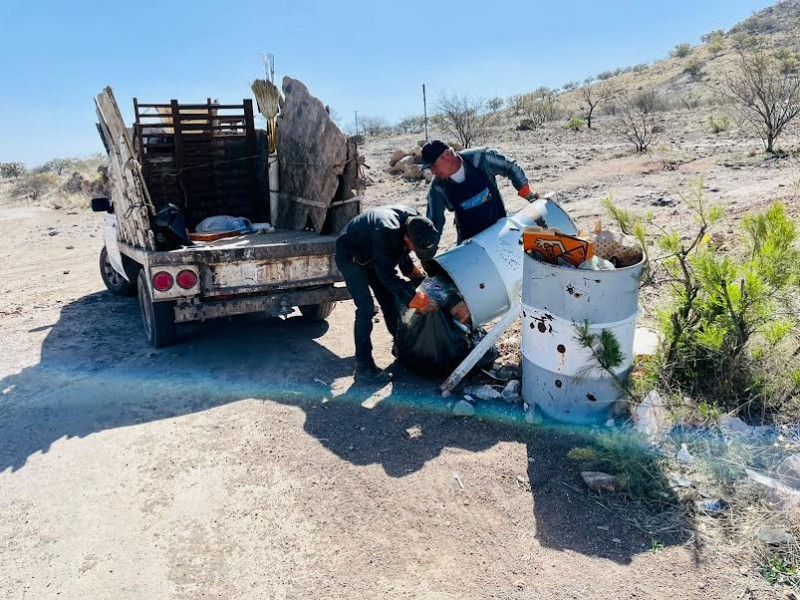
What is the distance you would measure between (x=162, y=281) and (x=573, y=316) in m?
3.11

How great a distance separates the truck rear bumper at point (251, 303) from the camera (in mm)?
5074

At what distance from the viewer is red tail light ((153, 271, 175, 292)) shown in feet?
16.1

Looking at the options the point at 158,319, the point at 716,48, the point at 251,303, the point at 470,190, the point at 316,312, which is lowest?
the point at 316,312

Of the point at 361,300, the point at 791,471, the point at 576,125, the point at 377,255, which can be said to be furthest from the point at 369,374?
the point at 576,125

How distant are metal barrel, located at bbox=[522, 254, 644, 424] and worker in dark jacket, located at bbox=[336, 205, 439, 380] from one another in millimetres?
883

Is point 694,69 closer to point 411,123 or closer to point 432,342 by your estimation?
point 411,123

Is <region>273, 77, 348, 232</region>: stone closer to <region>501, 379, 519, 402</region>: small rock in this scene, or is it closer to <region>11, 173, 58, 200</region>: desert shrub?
<region>501, 379, 519, 402</region>: small rock

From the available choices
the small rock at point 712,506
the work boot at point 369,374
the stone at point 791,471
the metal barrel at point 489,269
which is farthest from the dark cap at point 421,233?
the stone at point 791,471

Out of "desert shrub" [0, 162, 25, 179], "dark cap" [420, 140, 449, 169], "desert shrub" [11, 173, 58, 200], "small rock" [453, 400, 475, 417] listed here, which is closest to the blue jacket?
"dark cap" [420, 140, 449, 169]

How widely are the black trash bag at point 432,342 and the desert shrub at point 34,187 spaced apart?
25.8 meters

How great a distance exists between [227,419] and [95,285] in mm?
5254

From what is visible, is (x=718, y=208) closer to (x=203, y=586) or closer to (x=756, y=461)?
(x=756, y=461)

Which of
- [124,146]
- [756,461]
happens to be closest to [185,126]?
[124,146]

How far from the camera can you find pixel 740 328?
3.57 meters
